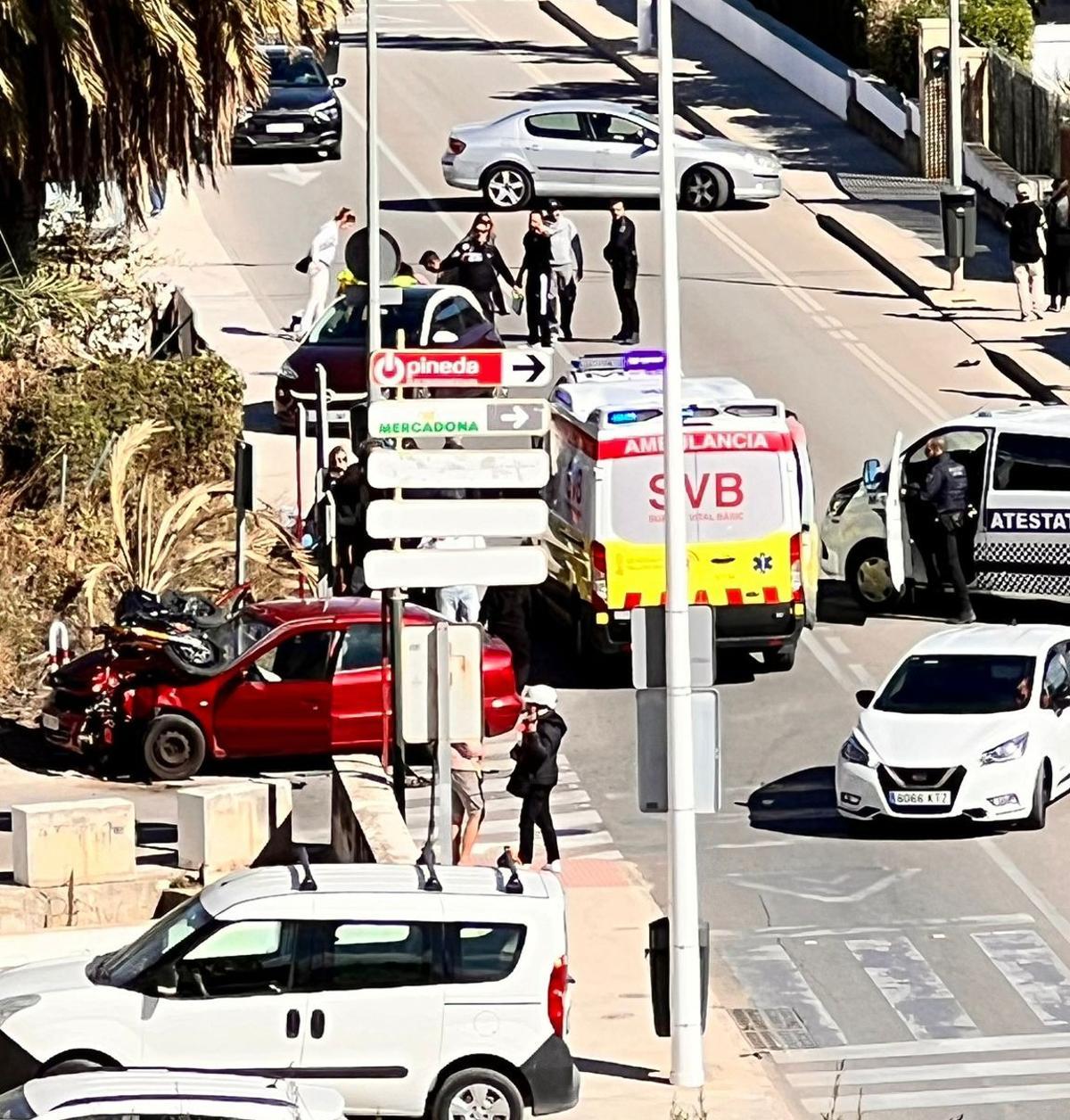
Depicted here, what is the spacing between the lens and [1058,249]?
1427 inches

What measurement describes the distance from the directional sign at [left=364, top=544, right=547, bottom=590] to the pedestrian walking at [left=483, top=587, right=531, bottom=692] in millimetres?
7644

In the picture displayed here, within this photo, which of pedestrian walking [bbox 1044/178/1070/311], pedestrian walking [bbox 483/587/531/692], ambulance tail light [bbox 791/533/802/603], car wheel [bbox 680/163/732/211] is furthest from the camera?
car wheel [bbox 680/163/732/211]

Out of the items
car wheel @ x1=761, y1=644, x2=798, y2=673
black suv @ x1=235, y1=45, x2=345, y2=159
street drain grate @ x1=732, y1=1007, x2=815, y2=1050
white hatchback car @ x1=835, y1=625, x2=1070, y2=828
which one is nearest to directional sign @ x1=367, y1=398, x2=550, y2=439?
street drain grate @ x1=732, y1=1007, x2=815, y2=1050

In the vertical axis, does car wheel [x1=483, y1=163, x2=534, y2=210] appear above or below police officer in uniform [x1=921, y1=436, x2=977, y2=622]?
above

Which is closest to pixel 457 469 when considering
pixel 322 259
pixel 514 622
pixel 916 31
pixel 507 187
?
pixel 514 622

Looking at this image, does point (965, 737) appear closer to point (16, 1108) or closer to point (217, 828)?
point (217, 828)

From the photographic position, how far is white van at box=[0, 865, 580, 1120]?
14.6 m

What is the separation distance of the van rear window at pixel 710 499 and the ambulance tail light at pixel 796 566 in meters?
0.20

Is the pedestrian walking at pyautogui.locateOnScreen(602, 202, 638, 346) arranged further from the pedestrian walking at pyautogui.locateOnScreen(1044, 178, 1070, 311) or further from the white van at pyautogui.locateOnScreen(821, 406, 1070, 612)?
the white van at pyautogui.locateOnScreen(821, 406, 1070, 612)

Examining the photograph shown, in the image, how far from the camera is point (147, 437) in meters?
27.7

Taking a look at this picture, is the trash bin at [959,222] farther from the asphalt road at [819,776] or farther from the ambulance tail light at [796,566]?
the ambulance tail light at [796,566]

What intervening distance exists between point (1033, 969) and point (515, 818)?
5.00 metres

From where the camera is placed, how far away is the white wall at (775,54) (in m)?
48.6

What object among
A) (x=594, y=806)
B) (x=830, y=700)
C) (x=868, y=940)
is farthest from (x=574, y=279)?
(x=868, y=940)
